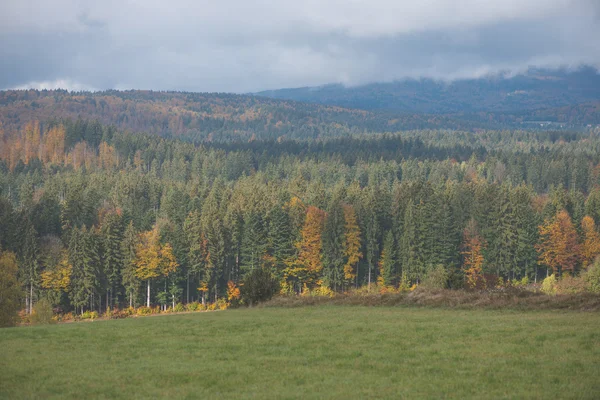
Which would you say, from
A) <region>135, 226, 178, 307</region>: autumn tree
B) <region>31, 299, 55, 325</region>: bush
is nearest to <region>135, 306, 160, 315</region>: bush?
<region>135, 226, 178, 307</region>: autumn tree

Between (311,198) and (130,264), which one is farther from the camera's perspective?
(311,198)

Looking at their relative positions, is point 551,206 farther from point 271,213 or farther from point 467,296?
point 467,296

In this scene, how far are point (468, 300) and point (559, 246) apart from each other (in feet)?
217

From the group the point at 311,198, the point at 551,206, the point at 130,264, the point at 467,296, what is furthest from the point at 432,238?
the point at 467,296

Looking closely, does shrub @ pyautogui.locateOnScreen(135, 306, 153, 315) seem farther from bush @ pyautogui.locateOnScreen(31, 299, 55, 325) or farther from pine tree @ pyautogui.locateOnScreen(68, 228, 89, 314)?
bush @ pyautogui.locateOnScreen(31, 299, 55, 325)

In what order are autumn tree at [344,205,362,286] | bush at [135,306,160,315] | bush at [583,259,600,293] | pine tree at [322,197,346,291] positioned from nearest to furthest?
bush at [583,259,600,293]
bush at [135,306,160,315]
pine tree at [322,197,346,291]
autumn tree at [344,205,362,286]

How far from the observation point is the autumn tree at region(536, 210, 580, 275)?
94.1 metres

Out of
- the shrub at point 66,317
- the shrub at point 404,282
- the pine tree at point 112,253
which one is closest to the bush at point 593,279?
the shrub at point 404,282

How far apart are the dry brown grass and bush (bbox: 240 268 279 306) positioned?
2550 millimetres

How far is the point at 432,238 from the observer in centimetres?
9344

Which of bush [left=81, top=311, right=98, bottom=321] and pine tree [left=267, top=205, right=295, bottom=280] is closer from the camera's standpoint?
bush [left=81, top=311, right=98, bottom=321]

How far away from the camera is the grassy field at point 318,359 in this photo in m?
17.0

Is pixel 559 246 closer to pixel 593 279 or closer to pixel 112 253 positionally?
pixel 593 279

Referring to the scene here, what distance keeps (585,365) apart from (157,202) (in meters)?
134
